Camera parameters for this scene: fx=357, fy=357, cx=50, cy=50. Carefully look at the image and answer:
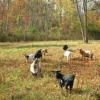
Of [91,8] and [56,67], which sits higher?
[91,8]

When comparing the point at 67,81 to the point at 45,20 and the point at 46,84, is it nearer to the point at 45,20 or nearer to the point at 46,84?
the point at 46,84

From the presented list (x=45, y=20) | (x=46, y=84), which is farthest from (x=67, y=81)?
(x=45, y=20)

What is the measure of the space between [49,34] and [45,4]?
10480 mm

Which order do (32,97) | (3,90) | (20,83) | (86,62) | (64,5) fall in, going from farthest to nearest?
(64,5) → (86,62) → (20,83) → (3,90) → (32,97)

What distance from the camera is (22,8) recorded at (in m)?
47.9

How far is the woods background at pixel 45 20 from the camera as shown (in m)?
41.2

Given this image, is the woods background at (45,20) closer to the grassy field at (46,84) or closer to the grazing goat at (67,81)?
the grassy field at (46,84)

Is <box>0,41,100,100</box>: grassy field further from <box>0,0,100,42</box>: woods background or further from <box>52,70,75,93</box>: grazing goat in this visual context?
<box>0,0,100,42</box>: woods background

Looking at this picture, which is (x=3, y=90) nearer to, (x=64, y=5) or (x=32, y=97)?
(x=32, y=97)

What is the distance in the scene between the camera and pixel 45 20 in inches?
1919

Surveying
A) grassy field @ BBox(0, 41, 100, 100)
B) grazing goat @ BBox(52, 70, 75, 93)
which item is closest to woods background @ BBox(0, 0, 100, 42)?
grassy field @ BBox(0, 41, 100, 100)

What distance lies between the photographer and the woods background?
135ft

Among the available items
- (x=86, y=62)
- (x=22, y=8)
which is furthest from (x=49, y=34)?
(x=86, y=62)

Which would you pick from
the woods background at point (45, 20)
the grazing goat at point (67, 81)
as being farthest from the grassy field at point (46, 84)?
the woods background at point (45, 20)
